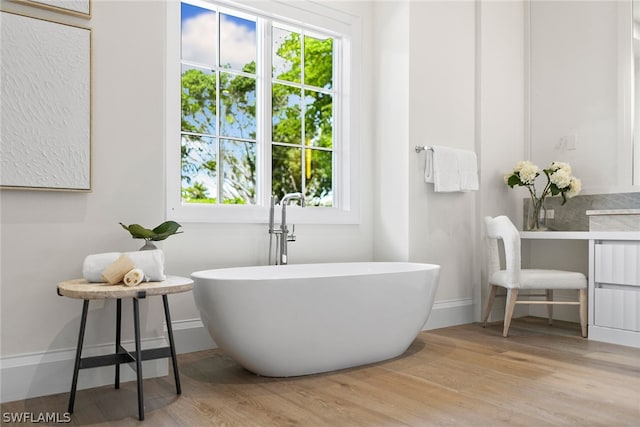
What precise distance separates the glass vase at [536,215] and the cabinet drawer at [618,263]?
26.0 inches

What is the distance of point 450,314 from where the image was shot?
153 inches

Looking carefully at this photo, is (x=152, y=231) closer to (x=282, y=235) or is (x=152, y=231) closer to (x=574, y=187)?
(x=282, y=235)

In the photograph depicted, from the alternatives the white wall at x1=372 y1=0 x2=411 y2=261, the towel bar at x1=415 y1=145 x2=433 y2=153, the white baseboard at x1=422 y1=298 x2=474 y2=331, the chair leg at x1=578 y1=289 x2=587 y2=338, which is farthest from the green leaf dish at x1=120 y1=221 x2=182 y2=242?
the chair leg at x1=578 y1=289 x2=587 y2=338

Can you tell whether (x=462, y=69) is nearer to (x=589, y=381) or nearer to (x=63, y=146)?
(x=589, y=381)

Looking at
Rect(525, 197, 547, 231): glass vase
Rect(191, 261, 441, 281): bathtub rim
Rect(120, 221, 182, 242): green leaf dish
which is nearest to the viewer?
Rect(120, 221, 182, 242): green leaf dish

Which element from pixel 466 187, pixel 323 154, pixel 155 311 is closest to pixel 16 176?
pixel 155 311

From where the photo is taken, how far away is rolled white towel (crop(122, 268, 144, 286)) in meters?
2.08

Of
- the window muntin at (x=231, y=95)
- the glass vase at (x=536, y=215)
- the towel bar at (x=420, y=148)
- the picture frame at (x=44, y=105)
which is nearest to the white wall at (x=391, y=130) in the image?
the towel bar at (x=420, y=148)

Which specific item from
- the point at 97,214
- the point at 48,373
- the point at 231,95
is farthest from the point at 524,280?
the point at 48,373

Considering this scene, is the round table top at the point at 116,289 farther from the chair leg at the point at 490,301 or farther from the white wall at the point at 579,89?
the white wall at the point at 579,89

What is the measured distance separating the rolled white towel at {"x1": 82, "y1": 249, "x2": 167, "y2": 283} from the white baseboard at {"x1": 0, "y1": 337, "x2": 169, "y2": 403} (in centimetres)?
43

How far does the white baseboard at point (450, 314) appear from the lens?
3764mm

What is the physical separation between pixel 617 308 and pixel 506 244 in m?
0.78

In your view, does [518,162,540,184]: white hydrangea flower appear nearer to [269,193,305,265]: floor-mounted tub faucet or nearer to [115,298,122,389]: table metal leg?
[269,193,305,265]: floor-mounted tub faucet
